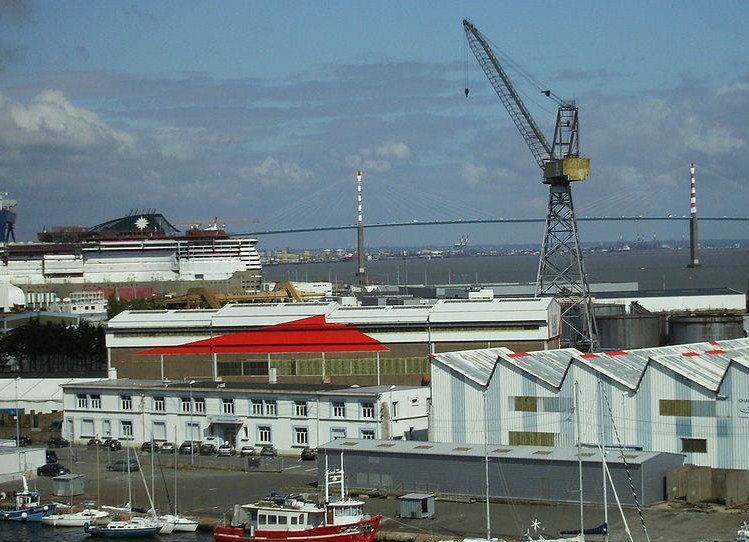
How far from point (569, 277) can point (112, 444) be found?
15.8 metres

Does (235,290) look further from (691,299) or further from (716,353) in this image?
(716,353)

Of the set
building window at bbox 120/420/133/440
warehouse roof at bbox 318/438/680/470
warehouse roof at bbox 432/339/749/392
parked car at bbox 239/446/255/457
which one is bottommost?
parked car at bbox 239/446/255/457

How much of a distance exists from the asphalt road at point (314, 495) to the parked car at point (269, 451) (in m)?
0.50

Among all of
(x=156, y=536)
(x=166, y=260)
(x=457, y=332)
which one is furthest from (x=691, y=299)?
(x=166, y=260)

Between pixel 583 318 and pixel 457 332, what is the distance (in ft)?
20.7

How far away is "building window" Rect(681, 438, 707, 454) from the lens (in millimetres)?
24531

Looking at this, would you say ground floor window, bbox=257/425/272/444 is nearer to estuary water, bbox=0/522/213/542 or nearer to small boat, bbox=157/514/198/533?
estuary water, bbox=0/522/213/542

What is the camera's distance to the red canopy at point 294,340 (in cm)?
3600

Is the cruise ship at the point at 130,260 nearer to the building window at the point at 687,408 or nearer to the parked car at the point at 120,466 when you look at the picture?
the parked car at the point at 120,466

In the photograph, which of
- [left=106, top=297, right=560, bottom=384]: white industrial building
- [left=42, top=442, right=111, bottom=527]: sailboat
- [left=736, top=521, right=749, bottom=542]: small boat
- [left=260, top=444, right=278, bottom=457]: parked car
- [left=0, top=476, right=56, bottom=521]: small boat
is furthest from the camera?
[left=106, top=297, right=560, bottom=384]: white industrial building

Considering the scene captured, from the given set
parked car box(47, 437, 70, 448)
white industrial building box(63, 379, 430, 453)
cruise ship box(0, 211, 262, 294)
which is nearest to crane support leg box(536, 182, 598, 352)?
white industrial building box(63, 379, 430, 453)

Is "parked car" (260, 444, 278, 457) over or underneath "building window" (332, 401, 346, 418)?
underneath

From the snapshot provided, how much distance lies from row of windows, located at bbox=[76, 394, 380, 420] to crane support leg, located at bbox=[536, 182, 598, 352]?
1097cm

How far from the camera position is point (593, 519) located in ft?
71.3
